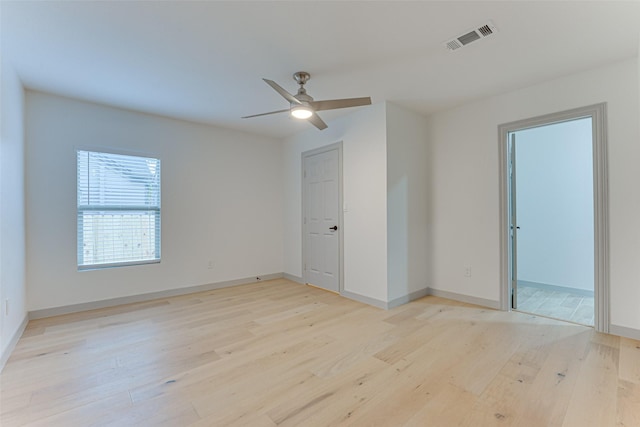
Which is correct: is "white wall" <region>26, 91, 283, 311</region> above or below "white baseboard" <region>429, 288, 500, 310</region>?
above

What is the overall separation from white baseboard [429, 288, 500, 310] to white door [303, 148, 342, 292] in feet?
4.54

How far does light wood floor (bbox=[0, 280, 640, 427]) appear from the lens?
1684mm

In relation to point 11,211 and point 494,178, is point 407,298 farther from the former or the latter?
point 11,211

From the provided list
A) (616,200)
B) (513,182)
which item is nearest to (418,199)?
(513,182)

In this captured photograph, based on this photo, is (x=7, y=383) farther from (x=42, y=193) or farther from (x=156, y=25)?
(x=156, y=25)

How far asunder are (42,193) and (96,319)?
1549mm

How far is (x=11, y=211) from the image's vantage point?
260 centimetres

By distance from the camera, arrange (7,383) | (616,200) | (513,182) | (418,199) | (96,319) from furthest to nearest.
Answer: (418,199)
(513,182)
(96,319)
(616,200)
(7,383)

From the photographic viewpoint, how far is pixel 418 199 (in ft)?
13.1

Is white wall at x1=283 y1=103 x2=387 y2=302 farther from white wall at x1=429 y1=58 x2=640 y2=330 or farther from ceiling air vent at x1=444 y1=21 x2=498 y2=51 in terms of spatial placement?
ceiling air vent at x1=444 y1=21 x2=498 y2=51

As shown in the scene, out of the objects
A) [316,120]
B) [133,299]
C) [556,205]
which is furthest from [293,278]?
[556,205]

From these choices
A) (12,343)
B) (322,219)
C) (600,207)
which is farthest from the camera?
(322,219)

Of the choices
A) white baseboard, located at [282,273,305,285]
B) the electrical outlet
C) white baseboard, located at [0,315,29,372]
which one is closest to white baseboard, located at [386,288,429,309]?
the electrical outlet

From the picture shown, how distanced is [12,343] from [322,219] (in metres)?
3.52
